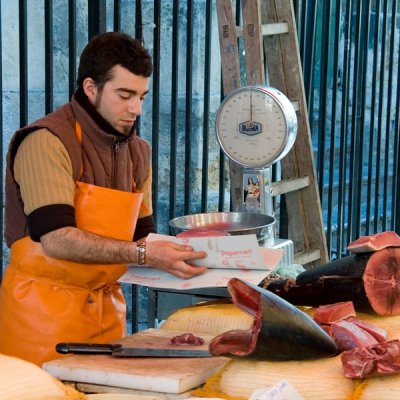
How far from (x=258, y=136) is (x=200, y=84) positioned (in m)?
1.75

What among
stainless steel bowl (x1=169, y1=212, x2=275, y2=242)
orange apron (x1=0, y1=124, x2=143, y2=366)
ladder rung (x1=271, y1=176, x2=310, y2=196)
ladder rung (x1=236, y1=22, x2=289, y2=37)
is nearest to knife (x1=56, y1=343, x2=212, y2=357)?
orange apron (x1=0, y1=124, x2=143, y2=366)

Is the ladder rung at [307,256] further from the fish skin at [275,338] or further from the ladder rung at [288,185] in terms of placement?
the fish skin at [275,338]

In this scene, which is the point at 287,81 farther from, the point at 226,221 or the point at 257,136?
the point at 226,221

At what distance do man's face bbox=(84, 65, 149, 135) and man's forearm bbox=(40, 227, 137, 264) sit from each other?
46 centimetres

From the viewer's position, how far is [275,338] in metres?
2.23

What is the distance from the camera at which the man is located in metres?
3.08

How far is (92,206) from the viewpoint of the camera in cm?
325

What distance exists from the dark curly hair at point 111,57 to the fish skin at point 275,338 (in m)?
1.20

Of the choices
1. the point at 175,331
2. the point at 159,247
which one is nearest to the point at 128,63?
the point at 159,247

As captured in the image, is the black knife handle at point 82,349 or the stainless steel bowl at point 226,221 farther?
the stainless steel bowl at point 226,221

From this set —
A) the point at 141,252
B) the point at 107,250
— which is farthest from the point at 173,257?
the point at 107,250

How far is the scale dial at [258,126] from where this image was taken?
165 inches

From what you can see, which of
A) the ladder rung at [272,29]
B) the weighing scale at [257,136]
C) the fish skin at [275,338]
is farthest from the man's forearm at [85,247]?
the ladder rung at [272,29]

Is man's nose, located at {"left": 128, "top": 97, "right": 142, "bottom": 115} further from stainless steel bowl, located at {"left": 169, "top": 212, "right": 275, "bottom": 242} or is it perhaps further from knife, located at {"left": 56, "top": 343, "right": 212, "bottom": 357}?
knife, located at {"left": 56, "top": 343, "right": 212, "bottom": 357}
